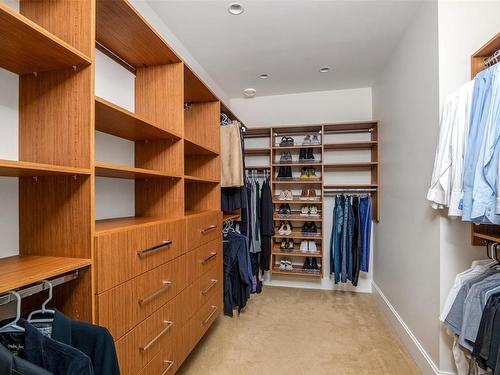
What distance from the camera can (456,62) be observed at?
1547mm

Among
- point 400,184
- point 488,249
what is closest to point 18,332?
point 488,249

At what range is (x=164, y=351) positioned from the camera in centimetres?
137

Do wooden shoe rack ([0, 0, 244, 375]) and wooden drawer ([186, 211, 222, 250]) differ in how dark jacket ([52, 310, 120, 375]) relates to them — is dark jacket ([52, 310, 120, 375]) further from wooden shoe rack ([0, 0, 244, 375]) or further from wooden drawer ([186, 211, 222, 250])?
wooden drawer ([186, 211, 222, 250])

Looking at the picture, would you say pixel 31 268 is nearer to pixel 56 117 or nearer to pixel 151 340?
pixel 56 117

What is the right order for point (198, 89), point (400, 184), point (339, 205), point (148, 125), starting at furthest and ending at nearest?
point (339, 205)
point (400, 184)
point (198, 89)
point (148, 125)

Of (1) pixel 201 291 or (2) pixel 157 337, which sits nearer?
(2) pixel 157 337

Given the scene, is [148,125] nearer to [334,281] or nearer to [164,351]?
[164,351]

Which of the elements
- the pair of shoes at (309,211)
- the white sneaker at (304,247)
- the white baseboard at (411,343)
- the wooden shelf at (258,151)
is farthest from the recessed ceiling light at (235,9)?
the white baseboard at (411,343)

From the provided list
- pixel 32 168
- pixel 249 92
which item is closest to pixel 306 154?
pixel 249 92

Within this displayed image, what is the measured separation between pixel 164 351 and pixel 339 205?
7.96ft

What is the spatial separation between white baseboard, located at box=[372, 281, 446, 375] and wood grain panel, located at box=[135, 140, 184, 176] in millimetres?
2000

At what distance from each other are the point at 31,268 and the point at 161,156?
0.99m

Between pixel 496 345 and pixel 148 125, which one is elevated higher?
pixel 148 125

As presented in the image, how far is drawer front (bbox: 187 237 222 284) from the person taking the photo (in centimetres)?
168
